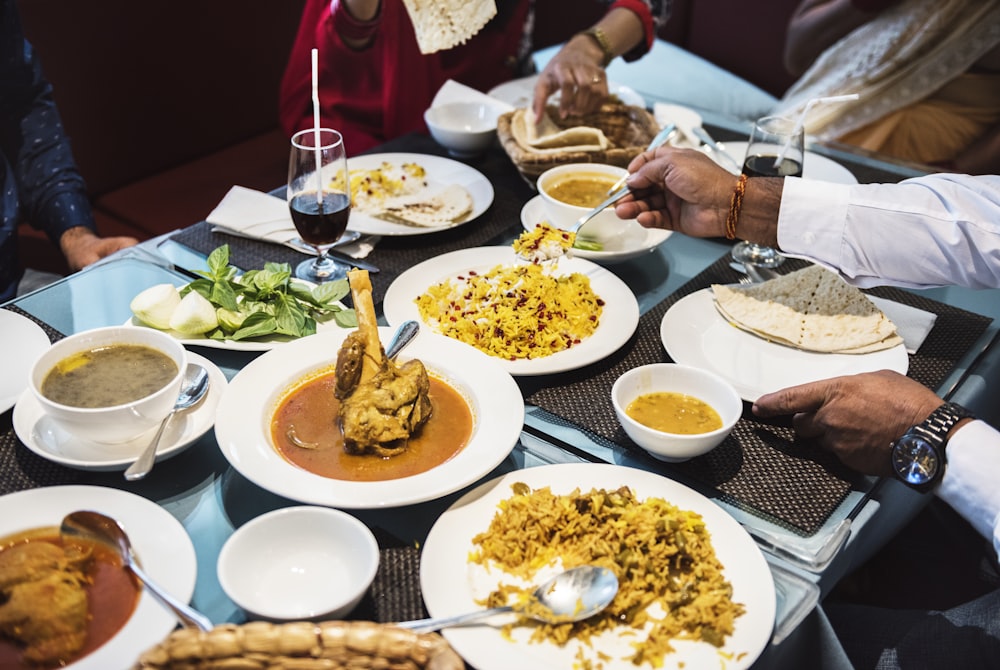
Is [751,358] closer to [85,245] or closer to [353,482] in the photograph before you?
[353,482]

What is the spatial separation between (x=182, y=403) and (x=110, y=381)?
130mm

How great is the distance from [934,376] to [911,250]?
0.30 metres

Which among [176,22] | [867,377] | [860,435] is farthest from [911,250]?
[176,22]

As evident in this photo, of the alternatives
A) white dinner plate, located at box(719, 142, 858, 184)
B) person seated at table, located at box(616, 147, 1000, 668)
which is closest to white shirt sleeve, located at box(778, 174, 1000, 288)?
person seated at table, located at box(616, 147, 1000, 668)

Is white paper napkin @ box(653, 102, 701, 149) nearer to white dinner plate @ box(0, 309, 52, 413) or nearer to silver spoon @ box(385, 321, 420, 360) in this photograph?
silver spoon @ box(385, 321, 420, 360)

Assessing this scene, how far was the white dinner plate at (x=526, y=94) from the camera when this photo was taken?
2994 mm

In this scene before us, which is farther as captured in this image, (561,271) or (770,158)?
(770,158)

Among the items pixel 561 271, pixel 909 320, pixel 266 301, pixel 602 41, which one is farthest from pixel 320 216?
pixel 602 41

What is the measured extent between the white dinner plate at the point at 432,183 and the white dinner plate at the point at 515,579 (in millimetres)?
1045

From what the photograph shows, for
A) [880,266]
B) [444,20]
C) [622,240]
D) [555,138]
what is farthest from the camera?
[444,20]

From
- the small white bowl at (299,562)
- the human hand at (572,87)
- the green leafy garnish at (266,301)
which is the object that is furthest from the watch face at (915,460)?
the human hand at (572,87)

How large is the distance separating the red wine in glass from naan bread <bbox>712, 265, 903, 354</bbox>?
935 mm

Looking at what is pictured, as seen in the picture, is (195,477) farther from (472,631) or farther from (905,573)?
(905,573)

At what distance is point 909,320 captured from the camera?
1993 millimetres
